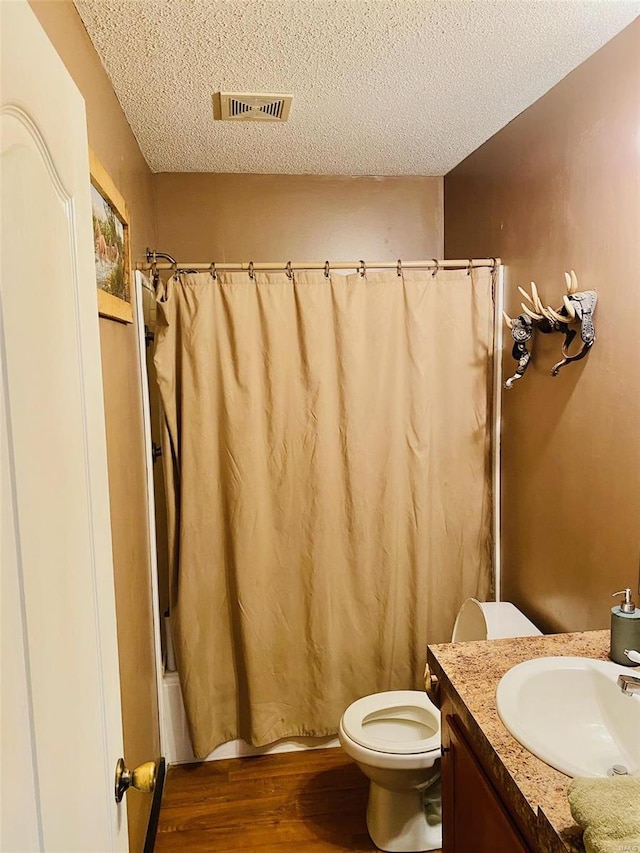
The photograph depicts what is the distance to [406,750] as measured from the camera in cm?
185

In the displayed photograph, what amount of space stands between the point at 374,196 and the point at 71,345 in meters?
2.29

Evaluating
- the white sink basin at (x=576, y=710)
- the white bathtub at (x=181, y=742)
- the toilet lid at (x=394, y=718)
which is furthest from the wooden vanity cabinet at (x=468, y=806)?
the white bathtub at (x=181, y=742)

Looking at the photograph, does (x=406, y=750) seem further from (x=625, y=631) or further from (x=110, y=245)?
(x=110, y=245)

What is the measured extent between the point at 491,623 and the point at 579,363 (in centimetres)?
90

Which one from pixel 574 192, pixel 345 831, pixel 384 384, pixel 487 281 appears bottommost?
pixel 345 831

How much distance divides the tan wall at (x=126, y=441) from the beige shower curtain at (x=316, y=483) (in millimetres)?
223

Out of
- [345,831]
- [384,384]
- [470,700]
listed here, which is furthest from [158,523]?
[470,700]

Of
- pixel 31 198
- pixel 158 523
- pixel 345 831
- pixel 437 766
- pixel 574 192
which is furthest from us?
pixel 158 523

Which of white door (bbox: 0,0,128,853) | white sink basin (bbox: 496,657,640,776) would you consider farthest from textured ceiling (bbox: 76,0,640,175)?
white sink basin (bbox: 496,657,640,776)

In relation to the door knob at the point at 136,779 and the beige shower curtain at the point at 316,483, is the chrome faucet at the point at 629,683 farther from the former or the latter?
the beige shower curtain at the point at 316,483

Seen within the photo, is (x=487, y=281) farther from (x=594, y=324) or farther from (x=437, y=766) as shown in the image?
(x=437, y=766)

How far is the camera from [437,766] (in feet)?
6.23

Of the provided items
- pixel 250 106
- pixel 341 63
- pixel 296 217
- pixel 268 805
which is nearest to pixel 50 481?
pixel 341 63

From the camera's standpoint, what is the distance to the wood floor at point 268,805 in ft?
6.64
